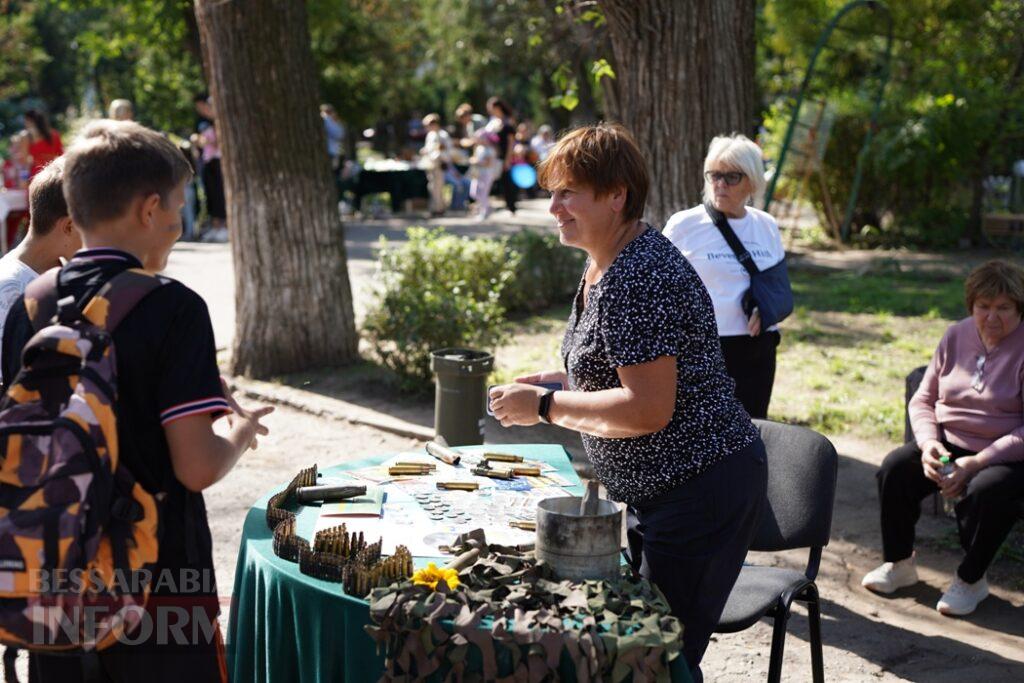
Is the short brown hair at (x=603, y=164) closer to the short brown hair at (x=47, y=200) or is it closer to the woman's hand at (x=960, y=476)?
the short brown hair at (x=47, y=200)

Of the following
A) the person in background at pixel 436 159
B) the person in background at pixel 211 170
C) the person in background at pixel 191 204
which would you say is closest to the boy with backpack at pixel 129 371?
the person in background at pixel 211 170

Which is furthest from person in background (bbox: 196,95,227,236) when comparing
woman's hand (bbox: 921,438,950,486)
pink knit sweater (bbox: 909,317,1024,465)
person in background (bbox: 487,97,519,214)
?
woman's hand (bbox: 921,438,950,486)

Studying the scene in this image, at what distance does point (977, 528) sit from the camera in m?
4.83

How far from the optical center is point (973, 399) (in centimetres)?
499

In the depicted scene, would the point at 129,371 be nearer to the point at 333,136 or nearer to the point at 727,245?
the point at 727,245

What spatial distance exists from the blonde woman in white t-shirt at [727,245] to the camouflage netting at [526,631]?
2765mm

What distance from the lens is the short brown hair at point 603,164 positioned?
9.53 feet

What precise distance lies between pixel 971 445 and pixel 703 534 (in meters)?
2.57

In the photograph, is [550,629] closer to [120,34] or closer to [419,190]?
[419,190]

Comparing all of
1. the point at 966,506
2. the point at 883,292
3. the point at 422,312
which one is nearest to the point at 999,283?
the point at 966,506

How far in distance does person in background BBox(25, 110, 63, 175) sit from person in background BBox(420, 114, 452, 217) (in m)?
7.56

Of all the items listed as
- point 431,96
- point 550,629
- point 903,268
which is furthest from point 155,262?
point 431,96

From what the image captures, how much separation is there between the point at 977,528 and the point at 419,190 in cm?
1822

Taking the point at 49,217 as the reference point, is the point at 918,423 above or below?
below
